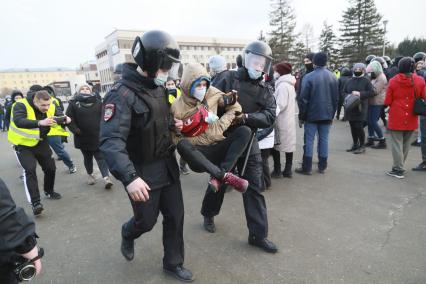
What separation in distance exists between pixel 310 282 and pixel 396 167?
348cm

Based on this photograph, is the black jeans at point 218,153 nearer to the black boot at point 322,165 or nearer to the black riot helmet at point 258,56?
the black riot helmet at point 258,56

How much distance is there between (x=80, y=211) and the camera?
438 cm

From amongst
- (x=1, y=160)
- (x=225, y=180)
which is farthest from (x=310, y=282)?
(x=1, y=160)

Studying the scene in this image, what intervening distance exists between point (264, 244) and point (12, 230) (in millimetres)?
2285

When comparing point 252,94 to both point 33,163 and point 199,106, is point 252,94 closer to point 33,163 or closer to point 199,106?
point 199,106

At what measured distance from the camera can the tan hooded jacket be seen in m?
2.61

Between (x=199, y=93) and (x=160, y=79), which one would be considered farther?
(x=199, y=93)

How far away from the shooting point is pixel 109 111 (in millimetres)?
2162

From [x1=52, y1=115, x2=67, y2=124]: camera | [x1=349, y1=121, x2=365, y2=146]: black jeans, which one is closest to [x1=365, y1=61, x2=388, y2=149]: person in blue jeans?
[x1=349, y1=121, x2=365, y2=146]: black jeans

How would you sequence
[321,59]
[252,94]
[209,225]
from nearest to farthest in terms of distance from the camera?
[252,94] → [209,225] → [321,59]

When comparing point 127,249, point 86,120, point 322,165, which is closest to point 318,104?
point 322,165

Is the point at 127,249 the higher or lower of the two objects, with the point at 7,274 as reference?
lower

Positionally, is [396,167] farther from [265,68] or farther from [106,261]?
[106,261]

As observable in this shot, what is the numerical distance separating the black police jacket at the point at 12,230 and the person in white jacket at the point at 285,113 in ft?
13.6
